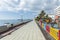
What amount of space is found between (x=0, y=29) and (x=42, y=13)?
111628 millimetres

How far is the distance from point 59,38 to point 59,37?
60 mm

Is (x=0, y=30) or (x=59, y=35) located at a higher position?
(x=59, y=35)

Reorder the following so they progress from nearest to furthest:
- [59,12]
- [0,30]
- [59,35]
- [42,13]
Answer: [59,35] < [0,30] < [59,12] < [42,13]

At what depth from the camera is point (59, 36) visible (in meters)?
8.12

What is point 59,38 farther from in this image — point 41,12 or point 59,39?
point 41,12

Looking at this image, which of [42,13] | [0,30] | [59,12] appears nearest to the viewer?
[0,30]

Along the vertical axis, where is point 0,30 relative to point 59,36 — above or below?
below

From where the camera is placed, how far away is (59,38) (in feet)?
26.8

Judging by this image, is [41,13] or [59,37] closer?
[59,37]

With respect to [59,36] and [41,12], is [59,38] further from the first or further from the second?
[41,12]

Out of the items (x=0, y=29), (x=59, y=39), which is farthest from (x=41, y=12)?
(x=59, y=39)

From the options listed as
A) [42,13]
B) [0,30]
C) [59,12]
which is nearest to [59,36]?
[0,30]

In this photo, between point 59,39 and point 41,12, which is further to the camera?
point 41,12

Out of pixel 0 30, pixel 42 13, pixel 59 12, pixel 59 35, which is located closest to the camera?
pixel 59 35
